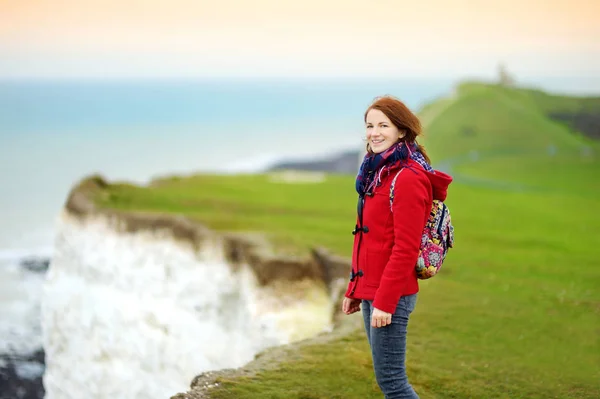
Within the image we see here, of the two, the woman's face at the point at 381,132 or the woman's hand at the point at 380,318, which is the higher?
the woman's face at the point at 381,132

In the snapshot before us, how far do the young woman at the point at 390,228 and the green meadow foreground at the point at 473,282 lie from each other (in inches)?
90.1

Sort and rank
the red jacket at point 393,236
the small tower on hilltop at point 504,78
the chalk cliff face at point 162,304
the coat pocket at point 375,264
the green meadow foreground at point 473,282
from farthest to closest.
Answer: the small tower on hilltop at point 504,78 → the chalk cliff face at point 162,304 → the green meadow foreground at point 473,282 → the coat pocket at point 375,264 → the red jacket at point 393,236

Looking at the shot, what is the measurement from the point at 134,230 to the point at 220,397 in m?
Result: 11.3

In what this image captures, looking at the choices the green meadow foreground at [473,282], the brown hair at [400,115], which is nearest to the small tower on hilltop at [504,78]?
the green meadow foreground at [473,282]

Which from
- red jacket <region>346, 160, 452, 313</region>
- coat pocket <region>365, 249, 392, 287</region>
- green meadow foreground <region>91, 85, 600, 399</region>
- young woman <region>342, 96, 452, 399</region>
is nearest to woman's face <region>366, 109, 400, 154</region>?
young woman <region>342, 96, 452, 399</region>

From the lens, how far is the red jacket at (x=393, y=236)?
5.40 metres

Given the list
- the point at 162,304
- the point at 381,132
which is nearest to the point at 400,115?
the point at 381,132

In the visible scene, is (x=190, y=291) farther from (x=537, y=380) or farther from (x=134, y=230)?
(x=537, y=380)

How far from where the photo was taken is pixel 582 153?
41.1m

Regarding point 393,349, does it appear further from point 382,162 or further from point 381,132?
point 381,132

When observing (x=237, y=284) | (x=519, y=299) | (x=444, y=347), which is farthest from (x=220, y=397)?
(x=237, y=284)

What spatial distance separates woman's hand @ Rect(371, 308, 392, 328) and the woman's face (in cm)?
127

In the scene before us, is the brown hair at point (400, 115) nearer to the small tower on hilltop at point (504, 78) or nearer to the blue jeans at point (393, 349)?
the blue jeans at point (393, 349)

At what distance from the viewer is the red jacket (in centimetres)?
540
